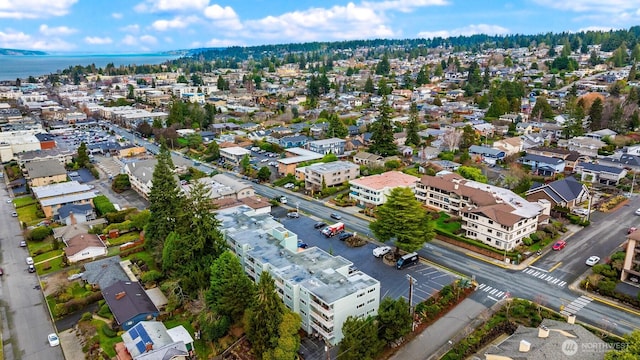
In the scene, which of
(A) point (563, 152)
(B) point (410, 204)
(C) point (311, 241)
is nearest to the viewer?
(B) point (410, 204)

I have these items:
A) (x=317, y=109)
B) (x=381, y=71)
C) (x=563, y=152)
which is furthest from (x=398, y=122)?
(x=381, y=71)

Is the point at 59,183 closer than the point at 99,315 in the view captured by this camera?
No

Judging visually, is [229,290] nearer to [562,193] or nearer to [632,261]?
[632,261]

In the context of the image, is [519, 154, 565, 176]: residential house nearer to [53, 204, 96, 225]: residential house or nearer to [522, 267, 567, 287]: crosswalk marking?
[522, 267, 567, 287]: crosswalk marking

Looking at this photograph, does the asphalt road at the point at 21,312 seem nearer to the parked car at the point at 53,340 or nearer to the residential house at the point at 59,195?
the parked car at the point at 53,340

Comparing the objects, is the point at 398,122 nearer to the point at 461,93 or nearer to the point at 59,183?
the point at 461,93

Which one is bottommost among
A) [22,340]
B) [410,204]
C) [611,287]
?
[22,340]

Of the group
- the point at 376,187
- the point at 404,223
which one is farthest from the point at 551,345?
the point at 376,187
